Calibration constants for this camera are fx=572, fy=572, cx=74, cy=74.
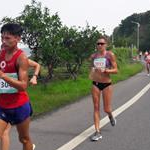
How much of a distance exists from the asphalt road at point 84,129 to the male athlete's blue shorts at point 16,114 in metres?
2.00

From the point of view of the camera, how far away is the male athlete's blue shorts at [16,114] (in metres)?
6.26

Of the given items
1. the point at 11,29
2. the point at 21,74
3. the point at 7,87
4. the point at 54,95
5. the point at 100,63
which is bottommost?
the point at 54,95

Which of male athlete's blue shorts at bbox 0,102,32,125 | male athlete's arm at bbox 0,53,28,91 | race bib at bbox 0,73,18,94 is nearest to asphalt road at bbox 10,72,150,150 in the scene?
male athlete's blue shorts at bbox 0,102,32,125

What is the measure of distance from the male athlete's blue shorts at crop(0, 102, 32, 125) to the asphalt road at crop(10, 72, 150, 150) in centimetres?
Answer: 200

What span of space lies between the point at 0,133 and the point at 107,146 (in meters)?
2.65

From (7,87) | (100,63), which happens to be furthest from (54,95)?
(7,87)

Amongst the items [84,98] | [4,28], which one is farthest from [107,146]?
[84,98]

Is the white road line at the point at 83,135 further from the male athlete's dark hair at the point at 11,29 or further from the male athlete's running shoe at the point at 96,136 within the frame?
the male athlete's dark hair at the point at 11,29

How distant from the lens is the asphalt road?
28.3 ft

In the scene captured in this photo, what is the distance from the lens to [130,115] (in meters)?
12.4

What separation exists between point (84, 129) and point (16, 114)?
13.6ft

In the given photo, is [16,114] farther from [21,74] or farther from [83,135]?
[83,135]

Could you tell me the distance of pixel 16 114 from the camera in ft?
20.6

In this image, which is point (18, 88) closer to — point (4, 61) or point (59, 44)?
point (4, 61)
